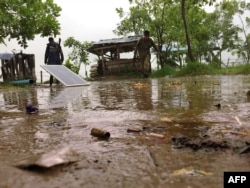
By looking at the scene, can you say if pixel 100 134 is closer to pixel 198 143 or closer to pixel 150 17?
pixel 198 143

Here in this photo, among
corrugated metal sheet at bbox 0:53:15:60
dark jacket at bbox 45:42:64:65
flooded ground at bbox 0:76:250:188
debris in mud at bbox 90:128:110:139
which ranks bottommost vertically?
flooded ground at bbox 0:76:250:188

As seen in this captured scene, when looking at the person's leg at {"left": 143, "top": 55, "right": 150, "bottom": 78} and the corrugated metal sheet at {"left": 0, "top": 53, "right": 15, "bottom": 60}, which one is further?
the corrugated metal sheet at {"left": 0, "top": 53, "right": 15, "bottom": 60}

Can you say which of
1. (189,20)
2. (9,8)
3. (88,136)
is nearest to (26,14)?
(9,8)

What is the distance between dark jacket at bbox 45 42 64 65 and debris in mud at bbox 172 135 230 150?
33.2 ft

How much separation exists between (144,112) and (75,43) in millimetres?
24227

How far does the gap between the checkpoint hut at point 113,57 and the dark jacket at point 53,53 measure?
10621 millimetres

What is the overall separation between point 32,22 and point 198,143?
13683 millimetres

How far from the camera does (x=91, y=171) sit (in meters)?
1.74

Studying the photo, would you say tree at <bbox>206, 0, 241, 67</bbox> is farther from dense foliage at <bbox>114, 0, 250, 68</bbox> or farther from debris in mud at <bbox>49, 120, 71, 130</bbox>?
debris in mud at <bbox>49, 120, 71, 130</bbox>

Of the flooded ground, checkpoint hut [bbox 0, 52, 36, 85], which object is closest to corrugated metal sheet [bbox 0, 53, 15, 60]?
checkpoint hut [bbox 0, 52, 36, 85]

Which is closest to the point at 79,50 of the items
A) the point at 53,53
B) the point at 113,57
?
the point at 113,57

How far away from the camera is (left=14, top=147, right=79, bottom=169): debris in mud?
5.86 feet

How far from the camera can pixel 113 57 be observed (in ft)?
78.3

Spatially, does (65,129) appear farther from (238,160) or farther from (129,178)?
(238,160)
